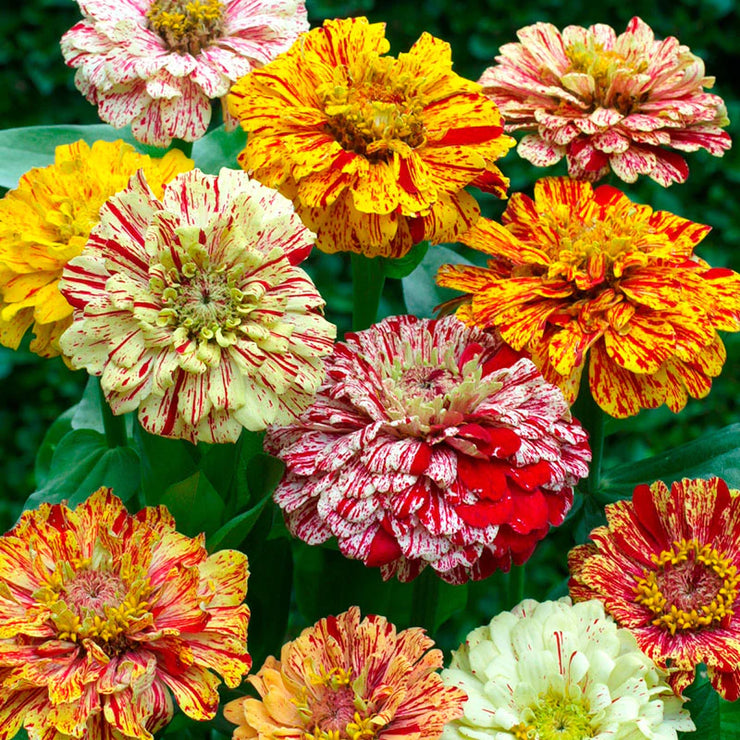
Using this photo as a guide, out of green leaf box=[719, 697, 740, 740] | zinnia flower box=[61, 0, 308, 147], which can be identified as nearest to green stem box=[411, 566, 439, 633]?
green leaf box=[719, 697, 740, 740]

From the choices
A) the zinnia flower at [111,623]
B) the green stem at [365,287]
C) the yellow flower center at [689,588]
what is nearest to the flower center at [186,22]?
the green stem at [365,287]

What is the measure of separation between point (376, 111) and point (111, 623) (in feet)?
0.87

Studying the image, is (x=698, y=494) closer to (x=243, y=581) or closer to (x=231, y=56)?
(x=243, y=581)

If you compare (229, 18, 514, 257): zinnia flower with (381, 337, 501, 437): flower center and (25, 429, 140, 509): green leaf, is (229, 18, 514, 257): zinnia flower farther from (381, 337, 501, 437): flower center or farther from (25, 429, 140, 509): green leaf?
(25, 429, 140, 509): green leaf

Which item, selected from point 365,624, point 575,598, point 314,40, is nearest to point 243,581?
point 365,624

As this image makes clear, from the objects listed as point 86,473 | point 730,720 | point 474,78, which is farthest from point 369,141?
point 474,78

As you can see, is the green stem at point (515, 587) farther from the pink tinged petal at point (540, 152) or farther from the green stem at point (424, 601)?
the pink tinged petal at point (540, 152)

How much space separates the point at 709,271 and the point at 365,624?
0.26 m

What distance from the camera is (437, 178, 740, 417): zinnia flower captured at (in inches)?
21.8

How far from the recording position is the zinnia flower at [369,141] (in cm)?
53

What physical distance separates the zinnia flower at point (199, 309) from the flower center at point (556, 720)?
177 mm

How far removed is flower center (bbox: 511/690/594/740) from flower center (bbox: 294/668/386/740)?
0.07 m

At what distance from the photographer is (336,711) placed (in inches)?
19.8

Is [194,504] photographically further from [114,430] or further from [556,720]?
[556,720]
